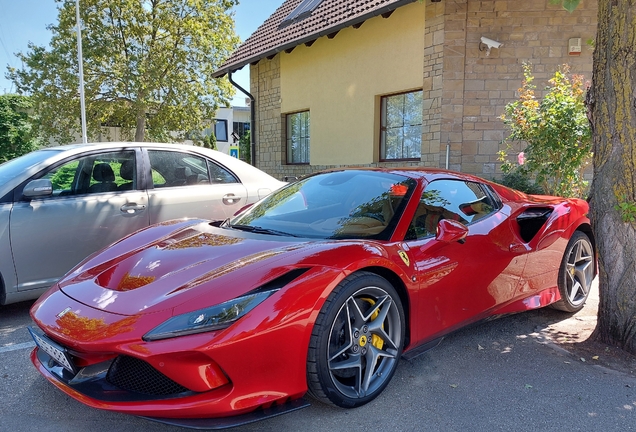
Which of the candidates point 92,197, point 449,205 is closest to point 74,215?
point 92,197

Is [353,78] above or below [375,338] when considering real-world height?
above

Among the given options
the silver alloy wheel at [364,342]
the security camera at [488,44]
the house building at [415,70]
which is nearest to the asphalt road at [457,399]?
the silver alloy wheel at [364,342]

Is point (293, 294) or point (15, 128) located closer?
point (293, 294)

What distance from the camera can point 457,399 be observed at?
2.54 meters

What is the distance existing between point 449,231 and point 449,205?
47 cm

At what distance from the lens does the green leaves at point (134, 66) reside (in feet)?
63.1

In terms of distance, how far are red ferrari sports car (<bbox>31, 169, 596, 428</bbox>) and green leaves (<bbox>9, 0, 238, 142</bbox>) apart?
18402 mm

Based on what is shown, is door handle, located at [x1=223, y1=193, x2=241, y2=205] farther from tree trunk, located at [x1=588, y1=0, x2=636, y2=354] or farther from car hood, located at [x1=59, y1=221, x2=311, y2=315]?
tree trunk, located at [x1=588, y1=0, x2=636, y2=354]

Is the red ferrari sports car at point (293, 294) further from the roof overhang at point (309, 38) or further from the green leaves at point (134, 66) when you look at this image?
the green leaves at point (134, 66)

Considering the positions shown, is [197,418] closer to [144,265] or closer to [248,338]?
[248,338]

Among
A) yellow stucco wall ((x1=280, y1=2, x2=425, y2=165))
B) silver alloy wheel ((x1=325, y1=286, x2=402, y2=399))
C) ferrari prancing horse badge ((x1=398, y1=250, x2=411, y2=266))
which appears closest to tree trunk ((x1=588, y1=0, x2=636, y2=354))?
ferrari prancing horse badge ((x1=398, y1=250, x2=411, y2=266))

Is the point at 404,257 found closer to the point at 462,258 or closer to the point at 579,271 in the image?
the point at 462,258

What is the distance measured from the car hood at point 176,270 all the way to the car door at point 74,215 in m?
1.06

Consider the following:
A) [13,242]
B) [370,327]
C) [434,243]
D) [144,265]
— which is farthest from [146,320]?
[13,242]
